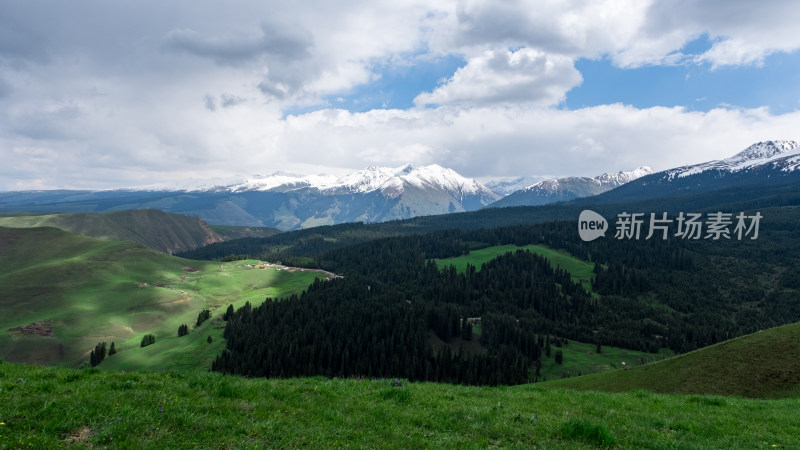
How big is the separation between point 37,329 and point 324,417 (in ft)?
702

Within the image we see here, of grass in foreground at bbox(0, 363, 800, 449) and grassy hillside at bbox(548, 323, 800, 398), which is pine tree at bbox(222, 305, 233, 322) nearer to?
grassy hillside at bbox(548, 323, 800, 398)

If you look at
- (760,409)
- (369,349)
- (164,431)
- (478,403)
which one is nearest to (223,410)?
(164,431)

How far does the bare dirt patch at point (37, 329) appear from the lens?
157m

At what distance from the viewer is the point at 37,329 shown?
526 ft

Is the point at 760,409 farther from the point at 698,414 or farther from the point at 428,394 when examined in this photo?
the point at 428,394

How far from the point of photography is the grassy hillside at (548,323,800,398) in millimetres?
31500

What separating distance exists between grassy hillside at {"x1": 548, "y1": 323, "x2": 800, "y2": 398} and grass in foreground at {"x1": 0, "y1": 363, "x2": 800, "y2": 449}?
13029 millimetres

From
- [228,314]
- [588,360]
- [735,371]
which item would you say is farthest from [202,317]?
[735,371]

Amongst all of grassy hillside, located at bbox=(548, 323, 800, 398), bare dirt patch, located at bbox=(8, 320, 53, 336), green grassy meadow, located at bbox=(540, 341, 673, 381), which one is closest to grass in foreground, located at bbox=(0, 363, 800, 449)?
grassy hillside, located at bbox=(548, 323, 800, 398)

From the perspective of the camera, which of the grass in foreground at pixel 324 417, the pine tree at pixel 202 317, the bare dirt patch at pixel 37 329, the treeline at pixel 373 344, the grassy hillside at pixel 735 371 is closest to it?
the grass in foreground at pixel 324 417

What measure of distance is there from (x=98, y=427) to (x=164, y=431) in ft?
6.98

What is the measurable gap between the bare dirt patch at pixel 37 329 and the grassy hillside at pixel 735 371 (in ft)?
691

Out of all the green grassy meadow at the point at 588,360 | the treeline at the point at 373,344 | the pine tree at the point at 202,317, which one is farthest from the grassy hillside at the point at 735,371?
the pine tree at the point at 202,317

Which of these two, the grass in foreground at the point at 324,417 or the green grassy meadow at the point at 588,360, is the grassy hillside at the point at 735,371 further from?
the green grassy meadow at the point at 588,360
